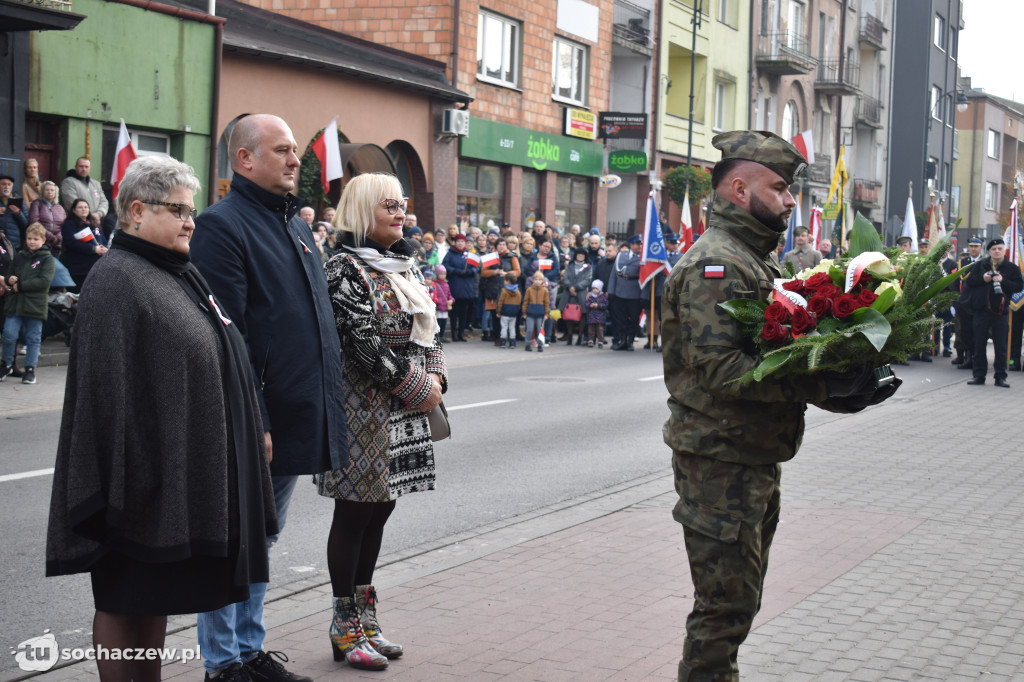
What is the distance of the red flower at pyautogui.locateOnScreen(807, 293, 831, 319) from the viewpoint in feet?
12.1

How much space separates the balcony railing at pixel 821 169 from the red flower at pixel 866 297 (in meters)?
45.8

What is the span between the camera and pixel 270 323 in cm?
445

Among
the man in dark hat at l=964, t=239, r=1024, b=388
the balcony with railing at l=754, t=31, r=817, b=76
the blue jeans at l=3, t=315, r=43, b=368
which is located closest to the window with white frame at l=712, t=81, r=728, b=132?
the balcony with railing at l=754, t=31, r=817, b=76

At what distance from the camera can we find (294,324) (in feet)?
14.7

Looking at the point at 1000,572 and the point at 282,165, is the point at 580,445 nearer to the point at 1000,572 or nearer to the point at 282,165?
the point at 1000,572

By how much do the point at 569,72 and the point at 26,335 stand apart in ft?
70.3

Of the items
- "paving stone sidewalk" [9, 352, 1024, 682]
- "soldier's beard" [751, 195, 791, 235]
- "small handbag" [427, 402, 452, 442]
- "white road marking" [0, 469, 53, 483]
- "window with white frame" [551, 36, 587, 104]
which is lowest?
"white road marking" [0, 469, 53, 483]

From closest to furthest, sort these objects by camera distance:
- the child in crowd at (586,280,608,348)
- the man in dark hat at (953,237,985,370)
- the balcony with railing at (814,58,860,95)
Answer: the man in dark hat at (953,237,985,370), the child in crowd at (586,280,608,348), the balcony with railing at (814,58,860,95)

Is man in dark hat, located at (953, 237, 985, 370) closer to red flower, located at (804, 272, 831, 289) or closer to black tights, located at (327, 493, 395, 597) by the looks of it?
black tights, located at (327, 493, 395, 597)

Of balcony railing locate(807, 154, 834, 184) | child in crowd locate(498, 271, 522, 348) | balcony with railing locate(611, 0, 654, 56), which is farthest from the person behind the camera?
balcony railing locate(807, 154, 834, 184)

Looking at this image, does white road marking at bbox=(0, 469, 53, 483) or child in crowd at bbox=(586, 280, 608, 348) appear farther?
child in crowd at bbox=(586, 280, 608, 348)

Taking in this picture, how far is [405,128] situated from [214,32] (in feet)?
20.9

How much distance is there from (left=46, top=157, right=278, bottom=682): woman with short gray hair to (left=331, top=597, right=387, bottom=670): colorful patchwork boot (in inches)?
44.8

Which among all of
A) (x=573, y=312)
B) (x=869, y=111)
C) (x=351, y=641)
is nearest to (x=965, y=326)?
(x=573, y=312)
